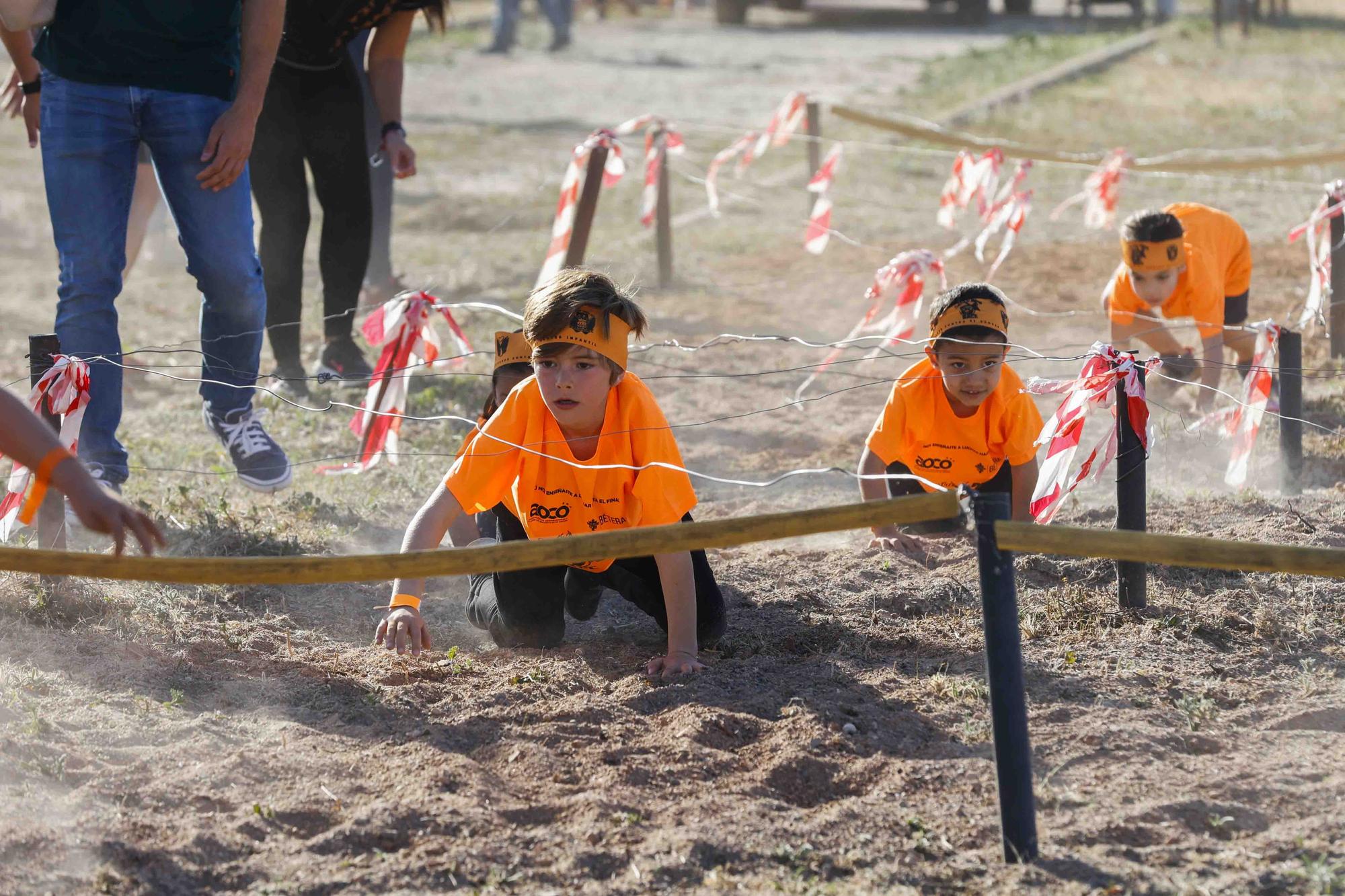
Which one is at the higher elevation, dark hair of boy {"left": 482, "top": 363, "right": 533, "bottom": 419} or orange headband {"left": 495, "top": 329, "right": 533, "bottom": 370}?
orange headband {"left": 495, "top": 329, "right": 533, "bottom": 370}

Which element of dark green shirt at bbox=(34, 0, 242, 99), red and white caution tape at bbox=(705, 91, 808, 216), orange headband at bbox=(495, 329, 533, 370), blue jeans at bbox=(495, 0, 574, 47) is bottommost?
orange headband at bbox=(495, 329, 533, 370)

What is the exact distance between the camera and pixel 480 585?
13.0ft

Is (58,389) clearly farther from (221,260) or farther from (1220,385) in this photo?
(1220,385)

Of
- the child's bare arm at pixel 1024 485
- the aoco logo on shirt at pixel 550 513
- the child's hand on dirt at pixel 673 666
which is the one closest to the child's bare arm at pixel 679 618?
the child's hand on dirt at pixel 673 666

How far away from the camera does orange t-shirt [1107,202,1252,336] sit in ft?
18.7

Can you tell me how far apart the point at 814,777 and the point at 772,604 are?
1.07m

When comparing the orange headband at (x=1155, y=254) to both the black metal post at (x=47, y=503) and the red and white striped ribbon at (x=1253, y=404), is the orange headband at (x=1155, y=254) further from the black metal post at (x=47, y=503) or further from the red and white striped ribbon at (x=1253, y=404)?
the black metal post at (x=47, y=503)

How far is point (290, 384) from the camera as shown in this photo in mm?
6203

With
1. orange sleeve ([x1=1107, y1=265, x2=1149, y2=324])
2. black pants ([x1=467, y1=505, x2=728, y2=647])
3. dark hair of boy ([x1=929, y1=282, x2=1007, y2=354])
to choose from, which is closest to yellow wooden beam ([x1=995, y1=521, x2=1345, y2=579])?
black pants ([x1=467, y1=505, x2=728, y2=647])

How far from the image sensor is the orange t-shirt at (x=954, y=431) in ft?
14.2

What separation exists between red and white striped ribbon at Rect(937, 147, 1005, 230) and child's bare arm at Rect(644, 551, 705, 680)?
4.32 meters

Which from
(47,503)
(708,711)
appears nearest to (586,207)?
(47,503)

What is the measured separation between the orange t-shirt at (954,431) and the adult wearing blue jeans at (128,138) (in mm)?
1961

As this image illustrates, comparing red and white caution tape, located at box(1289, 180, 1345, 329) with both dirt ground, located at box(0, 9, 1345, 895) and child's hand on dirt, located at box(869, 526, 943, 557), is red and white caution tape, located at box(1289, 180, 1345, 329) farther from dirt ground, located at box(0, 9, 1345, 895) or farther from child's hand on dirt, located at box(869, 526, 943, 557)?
child's hand on dirt, located at box(869, 526, 943, 557)
